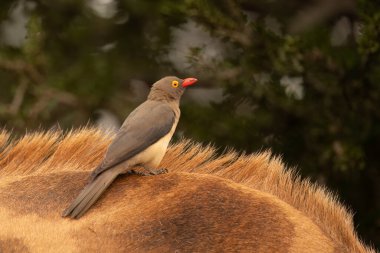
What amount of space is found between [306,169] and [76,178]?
279cm

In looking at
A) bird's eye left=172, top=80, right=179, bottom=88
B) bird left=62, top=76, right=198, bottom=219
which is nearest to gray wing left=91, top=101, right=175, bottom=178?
bird left=62, top=76, right=198, bottom=219

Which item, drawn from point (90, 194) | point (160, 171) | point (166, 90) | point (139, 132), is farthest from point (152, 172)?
point (166, 90)

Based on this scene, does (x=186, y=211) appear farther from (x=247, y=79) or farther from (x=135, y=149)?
(x=247, y=79)

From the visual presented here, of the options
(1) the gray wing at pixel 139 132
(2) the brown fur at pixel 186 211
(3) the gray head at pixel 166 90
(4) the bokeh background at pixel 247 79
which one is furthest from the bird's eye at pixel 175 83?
(4) the bokeh background at pixel 247 79

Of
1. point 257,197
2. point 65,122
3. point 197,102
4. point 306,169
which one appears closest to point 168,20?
point 197,102

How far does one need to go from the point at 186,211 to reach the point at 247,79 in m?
2.83

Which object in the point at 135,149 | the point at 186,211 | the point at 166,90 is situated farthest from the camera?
the point at 166,90

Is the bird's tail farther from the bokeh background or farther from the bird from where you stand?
the bokeh background

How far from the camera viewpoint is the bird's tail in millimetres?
2393

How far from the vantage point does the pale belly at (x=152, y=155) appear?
2.57m

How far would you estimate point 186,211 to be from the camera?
2.36m

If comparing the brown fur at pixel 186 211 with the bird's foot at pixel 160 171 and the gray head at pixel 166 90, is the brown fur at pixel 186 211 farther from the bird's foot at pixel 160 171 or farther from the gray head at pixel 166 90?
the gray head at pixel 166 90

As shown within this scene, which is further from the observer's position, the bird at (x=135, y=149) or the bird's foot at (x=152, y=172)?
the bird's foot at (x=152, y=172)

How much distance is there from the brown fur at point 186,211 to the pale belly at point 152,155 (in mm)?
57
